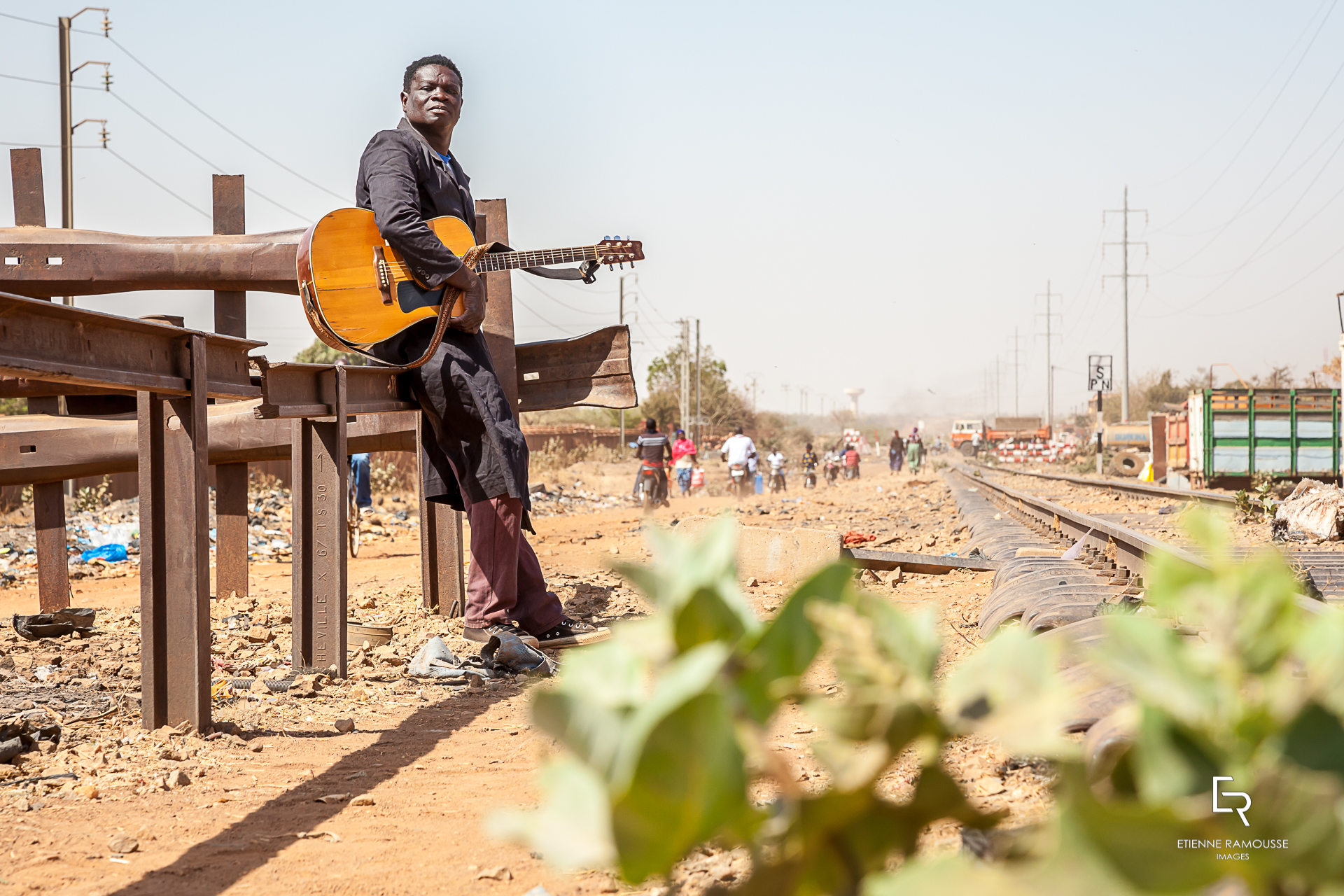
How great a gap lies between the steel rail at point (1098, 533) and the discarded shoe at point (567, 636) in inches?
108

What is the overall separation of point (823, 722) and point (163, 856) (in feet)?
8.46

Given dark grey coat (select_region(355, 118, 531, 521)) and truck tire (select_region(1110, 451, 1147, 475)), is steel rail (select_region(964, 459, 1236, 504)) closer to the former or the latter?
dark grey coat (select_region(355, 118, 531, 521))

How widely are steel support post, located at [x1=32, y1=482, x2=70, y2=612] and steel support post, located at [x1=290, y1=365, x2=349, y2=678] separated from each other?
252 centimetres

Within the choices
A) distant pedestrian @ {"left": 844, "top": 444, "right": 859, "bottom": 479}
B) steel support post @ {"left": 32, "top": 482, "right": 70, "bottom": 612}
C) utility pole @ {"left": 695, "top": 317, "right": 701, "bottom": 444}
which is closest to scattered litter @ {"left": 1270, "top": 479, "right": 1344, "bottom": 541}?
steel support post @ {"left": 32, "top": 482, "right": 70, "bottom": 612}

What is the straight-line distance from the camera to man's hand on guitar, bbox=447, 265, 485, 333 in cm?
519

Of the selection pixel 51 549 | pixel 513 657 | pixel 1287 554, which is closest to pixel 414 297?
pixel 513 657

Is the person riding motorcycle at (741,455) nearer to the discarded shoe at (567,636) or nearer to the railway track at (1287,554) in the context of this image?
the railway track at (1287,554)

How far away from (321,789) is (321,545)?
200 centimetres

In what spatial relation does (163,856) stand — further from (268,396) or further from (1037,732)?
(1037,732)

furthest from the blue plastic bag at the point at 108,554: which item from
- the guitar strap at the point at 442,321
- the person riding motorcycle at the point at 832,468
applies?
the person riding motorcycle at the point at 832,468

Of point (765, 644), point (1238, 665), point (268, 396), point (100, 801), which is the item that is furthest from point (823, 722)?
point (268, 396)

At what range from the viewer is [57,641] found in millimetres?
5914

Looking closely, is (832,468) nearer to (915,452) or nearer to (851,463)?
(851,463)

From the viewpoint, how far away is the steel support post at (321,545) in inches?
196
